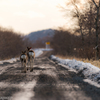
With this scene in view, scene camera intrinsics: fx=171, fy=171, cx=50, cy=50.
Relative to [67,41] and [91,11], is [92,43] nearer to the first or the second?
[91,11]

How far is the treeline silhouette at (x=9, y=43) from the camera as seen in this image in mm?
26487

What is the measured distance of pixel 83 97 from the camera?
4965 mm

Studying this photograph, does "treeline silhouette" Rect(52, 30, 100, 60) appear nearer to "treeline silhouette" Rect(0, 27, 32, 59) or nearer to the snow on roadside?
the snow on roadside

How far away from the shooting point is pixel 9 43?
97.0ft

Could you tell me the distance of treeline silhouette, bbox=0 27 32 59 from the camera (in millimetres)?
26487

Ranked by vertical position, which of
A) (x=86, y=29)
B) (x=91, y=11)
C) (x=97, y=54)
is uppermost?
(x=91, y=11)

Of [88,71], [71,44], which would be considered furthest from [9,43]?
[88,71]

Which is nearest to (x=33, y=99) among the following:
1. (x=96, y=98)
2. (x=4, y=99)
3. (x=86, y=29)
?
(x=4, y=99)

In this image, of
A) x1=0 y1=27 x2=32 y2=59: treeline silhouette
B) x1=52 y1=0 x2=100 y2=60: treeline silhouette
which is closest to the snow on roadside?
x1=52 y1=0 x2=100 y2=60: treeline silhouette

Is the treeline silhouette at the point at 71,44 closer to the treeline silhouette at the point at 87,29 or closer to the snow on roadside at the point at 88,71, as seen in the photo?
the treeline silhouette at the point at 87,29

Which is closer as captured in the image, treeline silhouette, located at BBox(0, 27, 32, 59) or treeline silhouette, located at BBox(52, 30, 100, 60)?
treeline silhouette, located at BBox(52, 30, 100, 60)

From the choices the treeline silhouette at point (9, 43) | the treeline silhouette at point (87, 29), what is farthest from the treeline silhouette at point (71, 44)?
the treeline silhouette at point (9, 43)

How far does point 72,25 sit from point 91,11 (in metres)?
4.30

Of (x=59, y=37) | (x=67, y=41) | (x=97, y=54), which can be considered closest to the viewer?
(x=97, y=54)
